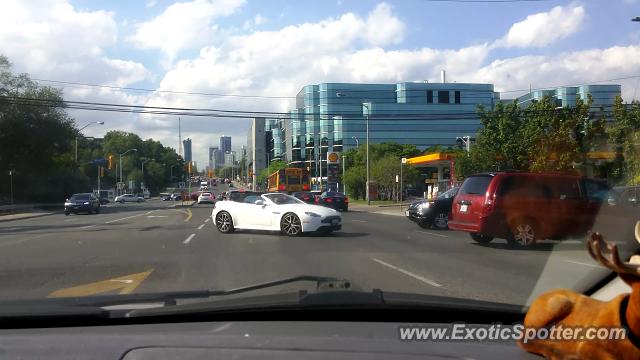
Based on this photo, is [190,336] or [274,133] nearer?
[190,336]

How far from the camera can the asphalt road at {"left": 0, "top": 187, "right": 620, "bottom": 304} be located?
8.84 meters

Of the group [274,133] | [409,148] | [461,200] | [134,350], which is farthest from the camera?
[274,133]

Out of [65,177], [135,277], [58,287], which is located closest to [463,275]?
[135,277]

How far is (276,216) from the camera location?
18.3 m

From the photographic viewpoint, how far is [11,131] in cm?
5056

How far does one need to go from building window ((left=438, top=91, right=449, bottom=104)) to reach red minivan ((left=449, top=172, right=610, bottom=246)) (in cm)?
7057

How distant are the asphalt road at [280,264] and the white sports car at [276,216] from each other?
0.52 meters

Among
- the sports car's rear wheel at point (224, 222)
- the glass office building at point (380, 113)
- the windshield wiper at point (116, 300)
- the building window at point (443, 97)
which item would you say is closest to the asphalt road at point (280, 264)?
the windshield wiper at point (116, 300)

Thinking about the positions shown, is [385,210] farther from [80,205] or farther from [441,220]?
[80,205]

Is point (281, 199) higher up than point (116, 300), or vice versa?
point (281, 199)

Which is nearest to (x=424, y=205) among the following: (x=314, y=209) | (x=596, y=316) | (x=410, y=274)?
(x=314, y=209)

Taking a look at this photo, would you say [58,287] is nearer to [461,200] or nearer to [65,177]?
[461,200]

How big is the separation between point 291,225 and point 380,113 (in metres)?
84.8

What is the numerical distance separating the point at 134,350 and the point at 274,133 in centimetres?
16170
